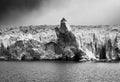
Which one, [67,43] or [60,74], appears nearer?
[60,74]

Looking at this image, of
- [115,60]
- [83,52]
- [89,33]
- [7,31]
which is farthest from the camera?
[7,31]

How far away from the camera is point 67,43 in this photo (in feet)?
204

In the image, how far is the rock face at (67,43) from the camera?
201 feet

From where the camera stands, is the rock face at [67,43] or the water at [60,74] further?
the rock face at [67,43]

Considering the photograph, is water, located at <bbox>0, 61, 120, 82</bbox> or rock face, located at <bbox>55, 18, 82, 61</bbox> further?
rock face, located at <bbox>55, 18, 82, 61</bbox>

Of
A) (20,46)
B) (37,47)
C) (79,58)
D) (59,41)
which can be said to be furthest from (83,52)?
(20,46)

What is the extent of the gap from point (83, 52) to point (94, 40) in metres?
9.14

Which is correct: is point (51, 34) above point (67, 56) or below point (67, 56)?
above

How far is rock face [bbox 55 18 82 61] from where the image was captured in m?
61.2

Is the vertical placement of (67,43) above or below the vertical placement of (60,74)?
above

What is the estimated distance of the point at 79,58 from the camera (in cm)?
6244

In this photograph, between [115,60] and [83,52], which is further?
[115,60]

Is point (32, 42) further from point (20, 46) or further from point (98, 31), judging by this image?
point (98, 31)

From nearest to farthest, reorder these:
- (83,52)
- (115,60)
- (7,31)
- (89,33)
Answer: (83,52), (115,60), (89,33), (7,31)
